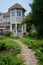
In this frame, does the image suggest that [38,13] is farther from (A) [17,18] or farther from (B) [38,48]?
(A) [17,18]

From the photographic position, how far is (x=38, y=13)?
90.3ft

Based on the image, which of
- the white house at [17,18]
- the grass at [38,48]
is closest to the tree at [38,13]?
the grass at [38,48]

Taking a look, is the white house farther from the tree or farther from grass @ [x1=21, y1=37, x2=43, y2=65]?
grass @ [x1=21, y1=37, x2=43, y2=65]

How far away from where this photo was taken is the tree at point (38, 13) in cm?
2719

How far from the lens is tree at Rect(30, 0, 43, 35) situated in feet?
89.2

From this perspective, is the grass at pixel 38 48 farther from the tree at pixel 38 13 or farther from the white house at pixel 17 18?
the white house at pixel 17 18

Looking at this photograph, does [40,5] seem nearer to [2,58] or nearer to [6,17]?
[2,58]

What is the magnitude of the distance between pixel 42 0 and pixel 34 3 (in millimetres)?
1402

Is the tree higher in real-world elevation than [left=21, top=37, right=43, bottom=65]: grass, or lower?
higher

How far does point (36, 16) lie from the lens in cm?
2786

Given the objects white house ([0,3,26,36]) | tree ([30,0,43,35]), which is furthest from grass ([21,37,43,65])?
white house ([0,3,26,36])

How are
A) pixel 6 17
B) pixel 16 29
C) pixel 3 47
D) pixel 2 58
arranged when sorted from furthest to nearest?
pixel 6 17 < pixel 16 29 < pixel 3 47 < pixel 2 58

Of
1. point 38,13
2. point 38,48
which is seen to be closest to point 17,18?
point 38,13

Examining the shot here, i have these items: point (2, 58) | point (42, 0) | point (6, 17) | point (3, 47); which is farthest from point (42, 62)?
point (6, 17)
